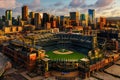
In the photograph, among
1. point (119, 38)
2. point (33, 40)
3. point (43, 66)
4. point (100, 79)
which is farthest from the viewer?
point (119, 38)

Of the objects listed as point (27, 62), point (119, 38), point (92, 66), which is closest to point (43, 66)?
point (27, 62)

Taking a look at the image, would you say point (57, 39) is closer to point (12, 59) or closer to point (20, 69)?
point (12, 59)

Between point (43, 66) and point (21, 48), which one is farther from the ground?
point (21, 48)

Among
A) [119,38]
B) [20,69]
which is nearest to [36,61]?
[20,69]

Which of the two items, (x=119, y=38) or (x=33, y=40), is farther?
(x=119, y=38)

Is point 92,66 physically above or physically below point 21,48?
below

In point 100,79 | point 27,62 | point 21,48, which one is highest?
point 21,48

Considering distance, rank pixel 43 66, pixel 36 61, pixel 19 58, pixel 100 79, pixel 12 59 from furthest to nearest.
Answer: pixel 12 59, pixel 19 58, pixel 36 61, pixel 43 66, pixel 100 79

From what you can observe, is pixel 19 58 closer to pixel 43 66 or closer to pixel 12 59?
pixel 12 59

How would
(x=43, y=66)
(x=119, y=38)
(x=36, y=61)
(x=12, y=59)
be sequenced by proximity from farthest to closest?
(x=119, y=38), (x=12, y=59), (x=36, y=61), (x=43, y=66)
